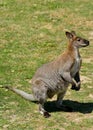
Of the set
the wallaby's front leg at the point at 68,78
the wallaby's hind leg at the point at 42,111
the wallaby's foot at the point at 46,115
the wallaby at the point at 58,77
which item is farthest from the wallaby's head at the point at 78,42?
the wallaby's foot at the point at 46,115

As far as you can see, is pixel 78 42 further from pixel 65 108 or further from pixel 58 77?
pixel 65 108

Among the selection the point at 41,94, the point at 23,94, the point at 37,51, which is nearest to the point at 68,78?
the point at 41,94

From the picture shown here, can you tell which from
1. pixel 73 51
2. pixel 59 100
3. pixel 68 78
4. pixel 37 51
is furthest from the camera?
pixel 37 51

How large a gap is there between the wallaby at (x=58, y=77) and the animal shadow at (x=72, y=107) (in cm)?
28

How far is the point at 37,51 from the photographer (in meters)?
12.3

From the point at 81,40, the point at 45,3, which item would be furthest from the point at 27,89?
the point at 45,3

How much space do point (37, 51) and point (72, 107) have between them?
3.49 m

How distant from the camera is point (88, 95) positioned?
9.61 meters

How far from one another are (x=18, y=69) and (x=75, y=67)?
2.61m

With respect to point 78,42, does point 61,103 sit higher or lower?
lower

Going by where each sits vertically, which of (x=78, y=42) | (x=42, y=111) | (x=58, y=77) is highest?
(x=78, y=42)

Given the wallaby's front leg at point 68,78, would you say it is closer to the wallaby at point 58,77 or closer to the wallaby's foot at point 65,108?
the wallaby at point 58,77

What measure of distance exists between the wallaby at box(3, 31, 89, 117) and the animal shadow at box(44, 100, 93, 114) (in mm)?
281

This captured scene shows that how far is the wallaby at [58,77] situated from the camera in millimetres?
8570
